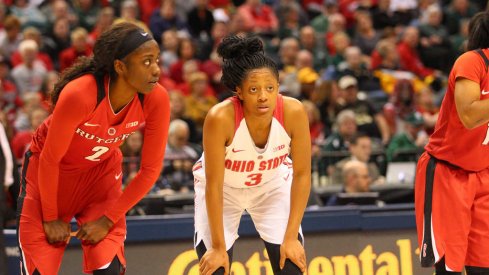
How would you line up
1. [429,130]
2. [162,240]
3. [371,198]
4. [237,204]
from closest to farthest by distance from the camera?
[237,204]
[162,240]
[371,198]
[429,130]

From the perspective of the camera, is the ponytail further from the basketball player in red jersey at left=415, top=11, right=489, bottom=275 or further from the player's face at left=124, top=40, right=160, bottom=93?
the basketball player in red jersey at left=415, top=11, right=489, bottom=275

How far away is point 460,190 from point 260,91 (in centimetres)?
131

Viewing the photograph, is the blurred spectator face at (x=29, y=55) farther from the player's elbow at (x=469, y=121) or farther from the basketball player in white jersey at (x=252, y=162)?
the player's elbow at (x=469, y=121)

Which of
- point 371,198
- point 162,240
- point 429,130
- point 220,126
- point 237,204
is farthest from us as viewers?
point 429,130

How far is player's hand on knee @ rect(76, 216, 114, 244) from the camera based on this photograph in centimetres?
527

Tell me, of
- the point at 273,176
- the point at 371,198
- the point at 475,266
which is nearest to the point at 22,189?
the point at 273,176

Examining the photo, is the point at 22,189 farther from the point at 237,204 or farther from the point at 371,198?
the point at 371,198

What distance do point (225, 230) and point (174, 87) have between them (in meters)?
6.55

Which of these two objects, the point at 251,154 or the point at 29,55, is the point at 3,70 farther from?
the point at 251,154

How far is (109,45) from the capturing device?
5.05m

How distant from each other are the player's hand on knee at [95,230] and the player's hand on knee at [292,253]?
3.24 feet

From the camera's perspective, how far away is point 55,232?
206 inches

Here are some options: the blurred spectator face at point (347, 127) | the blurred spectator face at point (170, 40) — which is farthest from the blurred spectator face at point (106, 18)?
the blurred spectator face at point (347, 127)

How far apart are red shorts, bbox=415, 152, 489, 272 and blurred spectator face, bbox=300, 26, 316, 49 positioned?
7896 mm
